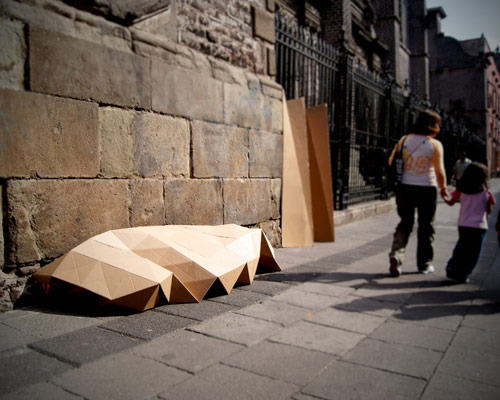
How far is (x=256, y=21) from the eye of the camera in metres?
5.64

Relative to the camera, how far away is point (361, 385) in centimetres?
207

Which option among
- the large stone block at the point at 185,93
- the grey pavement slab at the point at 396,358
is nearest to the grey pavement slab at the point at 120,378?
the grey pavement slab at the point at 396,358

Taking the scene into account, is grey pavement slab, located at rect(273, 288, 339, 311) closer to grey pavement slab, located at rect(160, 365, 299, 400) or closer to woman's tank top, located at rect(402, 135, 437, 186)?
grey pavement slab, located at rect(160, 365, 299, 400)

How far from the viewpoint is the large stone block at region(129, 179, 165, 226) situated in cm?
394

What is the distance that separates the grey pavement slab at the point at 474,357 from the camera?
2226 millimetres

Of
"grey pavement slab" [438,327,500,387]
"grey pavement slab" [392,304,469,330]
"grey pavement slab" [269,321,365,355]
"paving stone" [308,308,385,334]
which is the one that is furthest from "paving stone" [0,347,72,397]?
"grey pavement slab" [392,304,469,330]

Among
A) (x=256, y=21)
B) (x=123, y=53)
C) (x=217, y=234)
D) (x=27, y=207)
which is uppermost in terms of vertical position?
(x=256, y=21)

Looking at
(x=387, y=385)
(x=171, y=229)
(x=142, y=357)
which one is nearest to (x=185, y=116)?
(x=171, y=229)

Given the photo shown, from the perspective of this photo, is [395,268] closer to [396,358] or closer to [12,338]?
[396,358]

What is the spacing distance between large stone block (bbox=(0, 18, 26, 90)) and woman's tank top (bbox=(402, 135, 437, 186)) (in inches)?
145

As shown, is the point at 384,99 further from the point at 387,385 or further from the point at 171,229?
the point at 387,385

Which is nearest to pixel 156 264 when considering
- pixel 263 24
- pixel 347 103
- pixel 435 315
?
pixel 435 315

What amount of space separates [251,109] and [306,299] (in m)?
2.77

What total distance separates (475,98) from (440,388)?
45.6 metres
